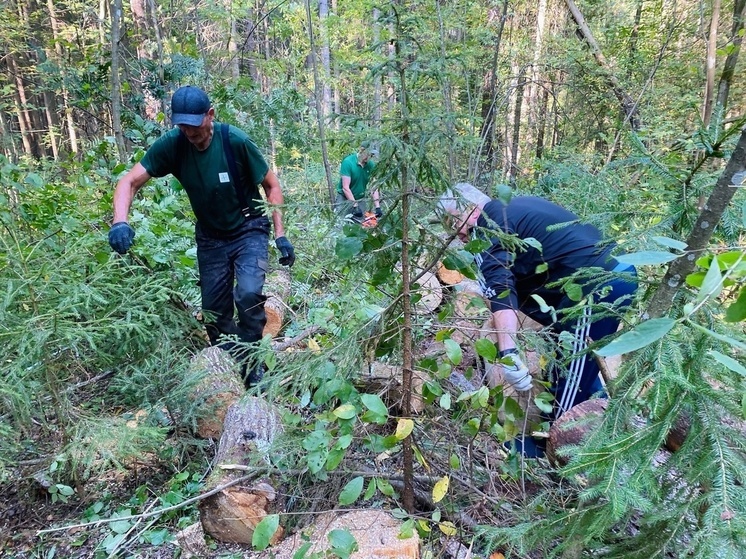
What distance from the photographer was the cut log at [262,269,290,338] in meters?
4.16

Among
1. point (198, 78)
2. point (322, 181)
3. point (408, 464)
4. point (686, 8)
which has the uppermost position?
point (686, 8)

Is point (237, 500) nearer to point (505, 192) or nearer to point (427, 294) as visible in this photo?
point (427, 294)

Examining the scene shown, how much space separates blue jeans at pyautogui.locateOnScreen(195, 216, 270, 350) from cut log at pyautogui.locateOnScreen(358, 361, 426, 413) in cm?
108

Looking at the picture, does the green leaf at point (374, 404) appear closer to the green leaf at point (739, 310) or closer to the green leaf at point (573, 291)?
the green leaf at point (573, 291)

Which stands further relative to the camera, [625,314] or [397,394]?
[397,394]

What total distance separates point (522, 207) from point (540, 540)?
193cm

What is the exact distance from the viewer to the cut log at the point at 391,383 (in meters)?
1.89

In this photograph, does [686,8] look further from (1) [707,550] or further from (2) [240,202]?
(1) [707,550]

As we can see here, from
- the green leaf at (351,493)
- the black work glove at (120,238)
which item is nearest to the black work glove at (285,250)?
the black work glove at (120,238)

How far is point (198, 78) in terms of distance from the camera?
8.41 m

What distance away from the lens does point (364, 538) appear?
172cm

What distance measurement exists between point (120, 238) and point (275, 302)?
5.71 ft

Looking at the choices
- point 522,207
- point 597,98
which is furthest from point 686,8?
point 522,207

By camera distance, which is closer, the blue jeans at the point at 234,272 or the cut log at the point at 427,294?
the cut log at the point at 427,294
